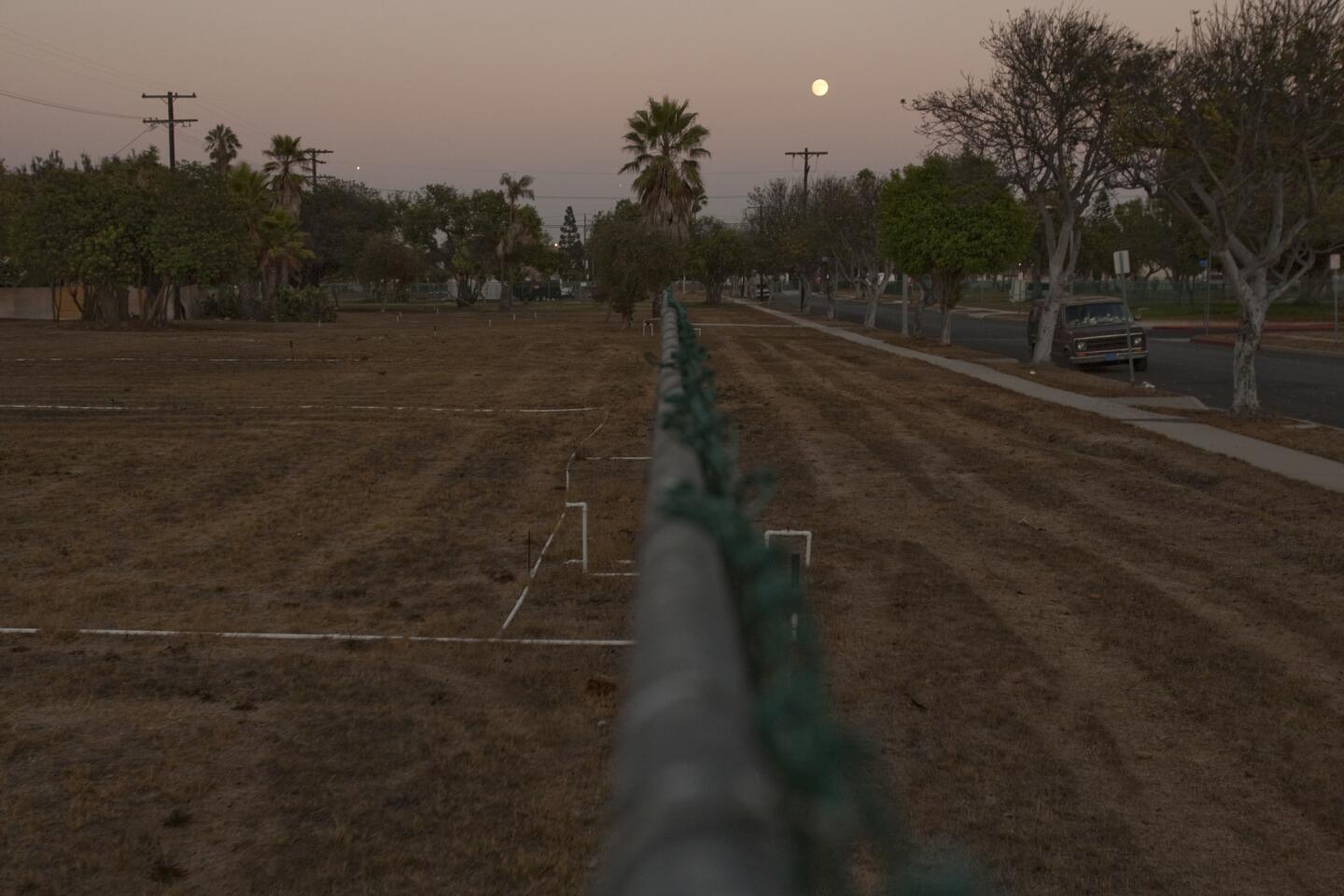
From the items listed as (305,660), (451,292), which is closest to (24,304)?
(451,292)

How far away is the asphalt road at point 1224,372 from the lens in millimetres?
24312

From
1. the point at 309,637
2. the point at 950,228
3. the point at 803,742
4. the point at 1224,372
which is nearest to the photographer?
the point at 803,742

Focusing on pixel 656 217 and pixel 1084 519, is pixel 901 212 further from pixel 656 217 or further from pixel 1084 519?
pixel 1084 519

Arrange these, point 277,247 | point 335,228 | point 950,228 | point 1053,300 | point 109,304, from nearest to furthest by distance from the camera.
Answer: point 1053,300, point 950,228, point 109,304, point 277,247, point 335,228

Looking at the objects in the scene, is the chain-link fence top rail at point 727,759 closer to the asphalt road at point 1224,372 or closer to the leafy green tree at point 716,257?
the asphalt road at point 1224,372

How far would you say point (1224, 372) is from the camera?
1260 inches

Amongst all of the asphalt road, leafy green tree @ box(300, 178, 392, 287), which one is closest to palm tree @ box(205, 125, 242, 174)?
leafy green tree @ box(300, 178, 392, 287)

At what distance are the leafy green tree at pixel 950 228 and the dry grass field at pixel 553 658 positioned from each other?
77.4 feet

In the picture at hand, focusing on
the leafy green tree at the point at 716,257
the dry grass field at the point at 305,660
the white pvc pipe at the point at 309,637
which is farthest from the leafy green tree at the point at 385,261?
Result: the white pvc pipe at the point at 309,637

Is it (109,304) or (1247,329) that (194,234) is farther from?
(1247,329)

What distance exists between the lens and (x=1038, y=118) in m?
30.4

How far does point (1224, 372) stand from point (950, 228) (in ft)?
41.7

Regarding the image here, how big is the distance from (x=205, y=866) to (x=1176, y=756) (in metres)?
4.91

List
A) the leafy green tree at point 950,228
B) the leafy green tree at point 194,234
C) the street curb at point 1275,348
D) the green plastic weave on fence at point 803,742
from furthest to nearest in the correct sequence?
the leafy green tree at point 194,234
the leafy green tree at point 950,228
the street curb at point 1275,348
the green plastic weave on fence at point 803,742
